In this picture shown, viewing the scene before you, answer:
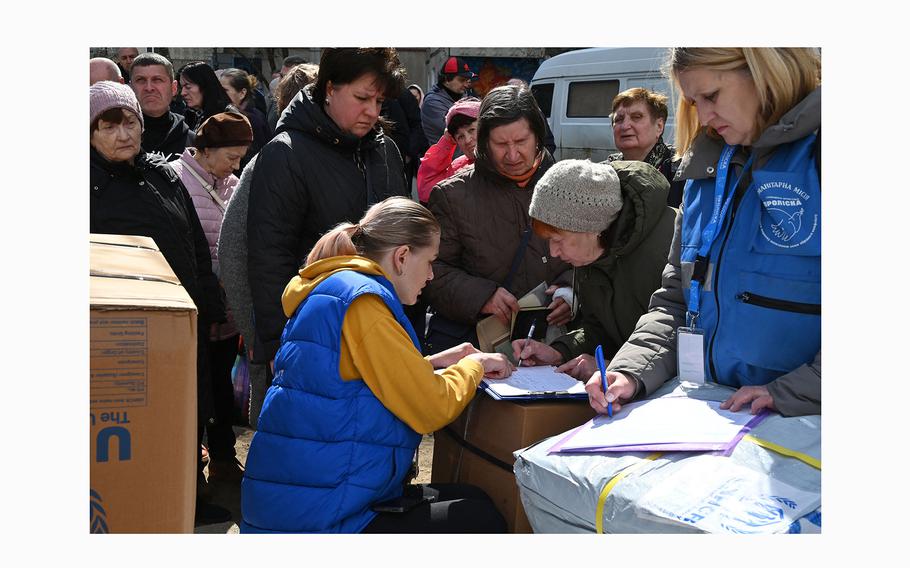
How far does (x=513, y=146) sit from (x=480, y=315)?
25.1 inches

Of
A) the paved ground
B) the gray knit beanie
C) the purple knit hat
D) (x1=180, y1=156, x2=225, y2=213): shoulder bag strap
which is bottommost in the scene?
the paved ground

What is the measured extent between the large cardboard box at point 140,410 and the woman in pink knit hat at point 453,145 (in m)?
2.21

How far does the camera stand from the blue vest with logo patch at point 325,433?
2.20m

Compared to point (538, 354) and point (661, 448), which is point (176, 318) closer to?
point (661, 448)

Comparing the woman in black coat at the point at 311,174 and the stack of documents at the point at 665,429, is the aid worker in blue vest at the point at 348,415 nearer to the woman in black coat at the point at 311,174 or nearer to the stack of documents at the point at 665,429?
→ the stack of documents at the point at 665,429

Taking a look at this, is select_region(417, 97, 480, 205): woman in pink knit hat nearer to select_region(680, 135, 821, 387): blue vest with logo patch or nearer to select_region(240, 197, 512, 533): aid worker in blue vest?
select_region(240, 197, 512, 533): aid worker in blue vest

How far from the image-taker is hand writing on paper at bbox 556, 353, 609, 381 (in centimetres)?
265

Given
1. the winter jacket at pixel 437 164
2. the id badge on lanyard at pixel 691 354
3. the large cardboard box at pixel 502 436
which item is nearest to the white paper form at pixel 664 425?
the id badge on lanyard at pixel 691 354

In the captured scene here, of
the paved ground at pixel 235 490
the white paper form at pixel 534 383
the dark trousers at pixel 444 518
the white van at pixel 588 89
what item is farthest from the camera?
the white van at pixel 588 89

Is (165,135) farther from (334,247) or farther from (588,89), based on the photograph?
(588,89)

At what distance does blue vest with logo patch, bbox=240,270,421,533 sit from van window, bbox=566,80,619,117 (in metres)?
6.55

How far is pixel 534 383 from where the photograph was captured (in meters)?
2.49

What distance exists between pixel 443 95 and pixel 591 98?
2.23 m

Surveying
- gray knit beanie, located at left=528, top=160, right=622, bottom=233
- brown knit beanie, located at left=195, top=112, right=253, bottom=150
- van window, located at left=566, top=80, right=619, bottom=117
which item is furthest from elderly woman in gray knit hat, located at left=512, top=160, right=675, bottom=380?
van window, located at left=566, top=80, right=619, bottom=117
